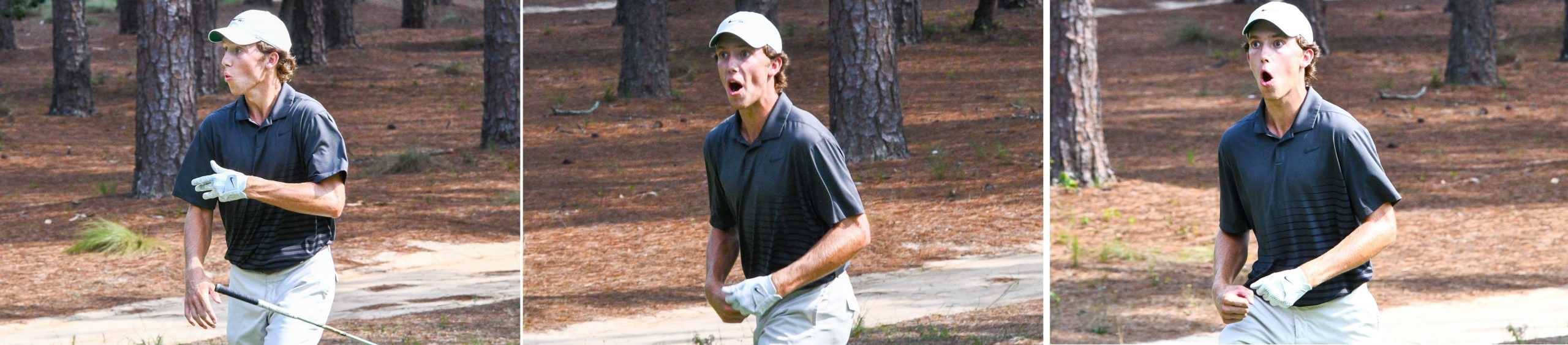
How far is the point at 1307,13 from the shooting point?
54.0ft

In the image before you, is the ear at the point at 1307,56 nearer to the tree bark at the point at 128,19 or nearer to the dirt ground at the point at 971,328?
the dirt ground at the point at 971,328

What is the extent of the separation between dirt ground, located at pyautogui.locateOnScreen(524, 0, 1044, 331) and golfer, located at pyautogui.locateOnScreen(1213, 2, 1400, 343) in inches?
133

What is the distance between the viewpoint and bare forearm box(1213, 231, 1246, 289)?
339 cm

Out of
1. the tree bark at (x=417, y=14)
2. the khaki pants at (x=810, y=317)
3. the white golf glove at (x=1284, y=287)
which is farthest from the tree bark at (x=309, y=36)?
the white golf glove at (x=1284, y=287)

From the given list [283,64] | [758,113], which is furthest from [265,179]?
[758,113]

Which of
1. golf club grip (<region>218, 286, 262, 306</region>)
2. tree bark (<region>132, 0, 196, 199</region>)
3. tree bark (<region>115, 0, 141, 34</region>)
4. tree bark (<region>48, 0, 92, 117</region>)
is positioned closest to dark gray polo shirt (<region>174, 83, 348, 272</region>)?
golf club grip (<region>218, 286, 262, 306</region>)

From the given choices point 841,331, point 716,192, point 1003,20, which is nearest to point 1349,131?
point 841,331

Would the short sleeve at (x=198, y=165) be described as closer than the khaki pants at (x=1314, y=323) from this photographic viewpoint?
No

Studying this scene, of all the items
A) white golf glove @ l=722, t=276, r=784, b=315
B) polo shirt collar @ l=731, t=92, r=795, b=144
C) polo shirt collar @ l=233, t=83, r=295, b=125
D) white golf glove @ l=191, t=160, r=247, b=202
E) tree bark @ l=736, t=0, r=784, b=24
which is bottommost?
white golf glove @ l=722, t=276, r=784, b=315

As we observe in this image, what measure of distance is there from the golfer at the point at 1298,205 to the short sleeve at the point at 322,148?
2.18 meters

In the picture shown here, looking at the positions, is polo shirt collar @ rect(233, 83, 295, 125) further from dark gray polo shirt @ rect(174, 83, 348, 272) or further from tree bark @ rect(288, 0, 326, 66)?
tree bark @ rect(288, 0, 326, 66)

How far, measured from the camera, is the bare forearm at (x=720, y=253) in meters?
3.46

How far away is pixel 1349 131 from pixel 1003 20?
330 centimetres

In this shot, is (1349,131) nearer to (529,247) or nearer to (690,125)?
(690,125)
